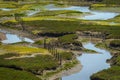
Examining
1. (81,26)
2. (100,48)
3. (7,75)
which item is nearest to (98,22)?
(81,26)

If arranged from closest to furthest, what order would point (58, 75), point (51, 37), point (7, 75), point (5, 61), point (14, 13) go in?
point (7, 75), point (58, 75), point (5, 61), point (51, 37), point (14, 13)

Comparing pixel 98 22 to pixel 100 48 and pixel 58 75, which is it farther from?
pixel 58 75

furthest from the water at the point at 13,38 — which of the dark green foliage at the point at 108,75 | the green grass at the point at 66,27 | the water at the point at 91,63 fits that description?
the dark green foliage at the point at 108,75

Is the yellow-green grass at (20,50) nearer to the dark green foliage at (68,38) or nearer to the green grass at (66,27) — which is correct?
the dark green foliage at (68,38)

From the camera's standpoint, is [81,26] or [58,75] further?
[81,26]

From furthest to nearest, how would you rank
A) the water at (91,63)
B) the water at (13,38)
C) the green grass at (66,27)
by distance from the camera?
1. the green grass at (66,27)
2. the water at (13,38)
3. the water at (91,63)

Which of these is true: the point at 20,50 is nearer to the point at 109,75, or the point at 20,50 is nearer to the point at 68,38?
the point at 68,38

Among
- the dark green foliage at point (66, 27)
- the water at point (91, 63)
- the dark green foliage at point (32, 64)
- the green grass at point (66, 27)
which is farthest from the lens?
the green grass at point (66, 27)
